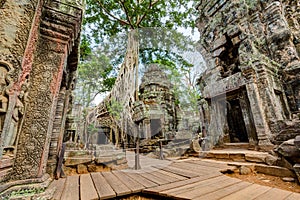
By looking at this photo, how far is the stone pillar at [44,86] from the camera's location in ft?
4.85

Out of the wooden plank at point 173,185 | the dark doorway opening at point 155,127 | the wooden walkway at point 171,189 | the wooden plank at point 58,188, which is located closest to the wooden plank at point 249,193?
the wooden walkway at point 171,189

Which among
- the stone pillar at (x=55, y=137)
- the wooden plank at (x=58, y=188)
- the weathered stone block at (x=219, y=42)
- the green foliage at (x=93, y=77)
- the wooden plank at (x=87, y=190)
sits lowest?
the wooden plank at (x=87, y=190)

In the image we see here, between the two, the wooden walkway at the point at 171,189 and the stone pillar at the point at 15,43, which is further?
the wooden walkway at the point at 171,189

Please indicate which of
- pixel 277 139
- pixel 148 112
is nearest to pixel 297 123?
pixel 277 139

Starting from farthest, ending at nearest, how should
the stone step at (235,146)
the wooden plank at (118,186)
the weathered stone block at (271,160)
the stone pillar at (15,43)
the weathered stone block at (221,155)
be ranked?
1. the stone step at (235,146)
2. the weathered stone block at (221,155)
3. the weathered stone block at (271,160)
4. the wooden plank at (118,186)
5. the stone pillar at (15,43)

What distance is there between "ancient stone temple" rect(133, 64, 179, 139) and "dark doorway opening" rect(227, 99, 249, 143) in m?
4.58

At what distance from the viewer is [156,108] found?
11438 millimetres

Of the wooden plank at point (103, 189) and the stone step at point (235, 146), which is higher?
the stone step at point (235, 146)

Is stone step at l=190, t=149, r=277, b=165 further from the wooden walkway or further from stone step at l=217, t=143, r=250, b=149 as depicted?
the wooden walkway

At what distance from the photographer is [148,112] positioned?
10.7m

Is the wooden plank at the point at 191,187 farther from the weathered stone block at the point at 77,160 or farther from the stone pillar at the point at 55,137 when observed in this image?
the weathered stone block at the point at 77,160

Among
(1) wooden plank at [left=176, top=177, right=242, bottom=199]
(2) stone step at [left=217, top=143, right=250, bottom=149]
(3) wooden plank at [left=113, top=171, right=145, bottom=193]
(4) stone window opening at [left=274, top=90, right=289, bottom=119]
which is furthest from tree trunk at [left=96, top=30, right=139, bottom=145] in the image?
(4) stone window opening at [left=274, top=90, right=289, bottom=119]

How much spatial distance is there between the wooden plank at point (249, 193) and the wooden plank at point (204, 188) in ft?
0.69

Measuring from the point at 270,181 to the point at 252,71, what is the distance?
344 cm
